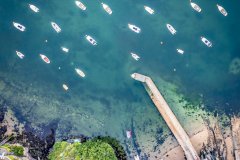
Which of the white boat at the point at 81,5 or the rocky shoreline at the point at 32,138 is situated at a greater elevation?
the white boat at the point at 81,5

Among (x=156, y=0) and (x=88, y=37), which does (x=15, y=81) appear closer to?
(x=88, y=37)

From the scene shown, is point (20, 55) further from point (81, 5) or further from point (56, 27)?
point (81, 5)

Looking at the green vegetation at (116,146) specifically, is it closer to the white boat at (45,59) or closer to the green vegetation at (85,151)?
the green vegetation at (85,151)

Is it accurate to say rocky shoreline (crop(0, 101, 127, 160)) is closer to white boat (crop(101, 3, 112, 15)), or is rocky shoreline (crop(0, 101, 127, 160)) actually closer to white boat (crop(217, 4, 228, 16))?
white boat (crop(101, 3, 112, 15))

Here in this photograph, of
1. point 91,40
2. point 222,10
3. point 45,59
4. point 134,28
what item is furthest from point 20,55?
point 222,10

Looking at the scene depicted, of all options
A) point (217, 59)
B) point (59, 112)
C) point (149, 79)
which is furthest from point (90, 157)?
point (217, 59)

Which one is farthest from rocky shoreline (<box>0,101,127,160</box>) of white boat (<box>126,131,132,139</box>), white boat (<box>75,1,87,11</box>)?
white boat (<box>75,1,87,11</box>)

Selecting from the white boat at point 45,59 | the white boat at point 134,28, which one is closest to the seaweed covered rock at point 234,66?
the white boat at point 134,28
